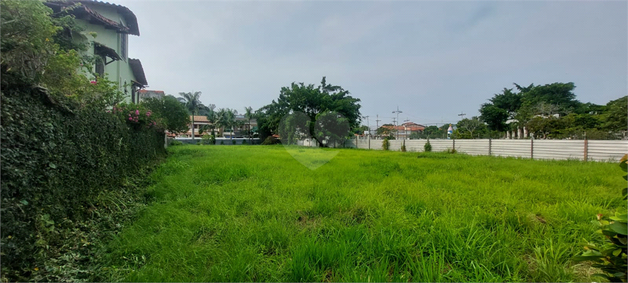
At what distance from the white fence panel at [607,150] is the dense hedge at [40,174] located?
12.5 meters

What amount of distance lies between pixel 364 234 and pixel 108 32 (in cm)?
1190

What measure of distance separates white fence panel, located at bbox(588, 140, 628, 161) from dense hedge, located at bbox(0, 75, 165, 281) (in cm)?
1245

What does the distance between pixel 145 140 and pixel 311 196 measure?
532 centimetres

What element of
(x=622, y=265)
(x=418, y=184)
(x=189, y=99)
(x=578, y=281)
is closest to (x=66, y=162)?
(x=622, y=265)

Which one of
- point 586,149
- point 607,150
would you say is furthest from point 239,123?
point 607,150

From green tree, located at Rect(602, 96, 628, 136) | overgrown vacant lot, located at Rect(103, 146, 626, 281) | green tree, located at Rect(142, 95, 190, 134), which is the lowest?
overgrown vacant lot, located at Rect(103, 146, 626, 281)

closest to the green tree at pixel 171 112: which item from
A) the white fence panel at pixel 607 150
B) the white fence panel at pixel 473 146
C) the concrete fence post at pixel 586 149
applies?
the white fence panel at pixel 473 146

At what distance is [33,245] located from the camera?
4.97ft

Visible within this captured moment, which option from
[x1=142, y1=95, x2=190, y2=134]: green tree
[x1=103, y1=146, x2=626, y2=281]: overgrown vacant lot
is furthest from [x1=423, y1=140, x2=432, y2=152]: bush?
[x1=142, y1=95, x2=190, y2=134]: green tree

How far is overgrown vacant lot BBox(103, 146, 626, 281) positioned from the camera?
5.13ft

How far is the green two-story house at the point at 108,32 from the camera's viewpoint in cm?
714

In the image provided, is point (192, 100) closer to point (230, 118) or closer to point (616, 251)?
point (230, 118)

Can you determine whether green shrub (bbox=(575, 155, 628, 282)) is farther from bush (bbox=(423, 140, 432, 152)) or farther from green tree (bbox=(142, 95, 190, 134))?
green tree (bbox=(142, 95, 190, 134))

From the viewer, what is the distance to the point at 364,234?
1.99 metres
